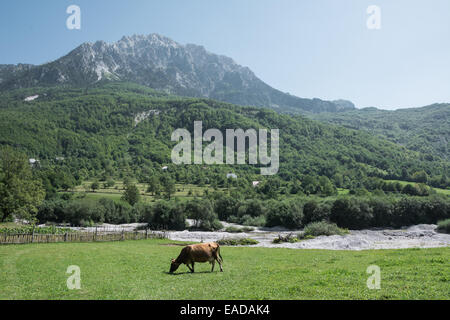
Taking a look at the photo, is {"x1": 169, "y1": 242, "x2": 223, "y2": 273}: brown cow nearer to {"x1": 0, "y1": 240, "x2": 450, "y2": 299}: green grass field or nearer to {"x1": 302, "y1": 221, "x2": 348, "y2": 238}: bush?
{"x1": 0, "y1": 240, "x2": 450, "y2": 299}: green grass field

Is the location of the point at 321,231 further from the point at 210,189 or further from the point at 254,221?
the point at 210,189

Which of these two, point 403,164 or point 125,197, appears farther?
point 403,164

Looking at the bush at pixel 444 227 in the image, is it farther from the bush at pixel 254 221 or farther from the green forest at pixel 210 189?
the bush at pixel 254 221

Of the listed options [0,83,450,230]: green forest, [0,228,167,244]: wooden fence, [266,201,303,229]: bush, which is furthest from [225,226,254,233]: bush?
[0,228,167,244]: wooden fence

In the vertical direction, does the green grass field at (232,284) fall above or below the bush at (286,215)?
above

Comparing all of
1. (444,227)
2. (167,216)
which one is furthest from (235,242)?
(444,227)

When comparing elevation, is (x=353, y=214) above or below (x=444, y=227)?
above

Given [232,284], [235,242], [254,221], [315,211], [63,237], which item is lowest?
[254,221]

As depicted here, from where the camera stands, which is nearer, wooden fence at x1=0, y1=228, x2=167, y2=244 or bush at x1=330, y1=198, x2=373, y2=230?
wooden fence at x1=0, y1=228, x2=167, y2=244

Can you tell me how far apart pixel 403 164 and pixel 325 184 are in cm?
7403

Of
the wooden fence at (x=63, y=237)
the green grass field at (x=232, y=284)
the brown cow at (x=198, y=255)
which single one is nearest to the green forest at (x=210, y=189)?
the wooden fence at (x=63, y=237)
